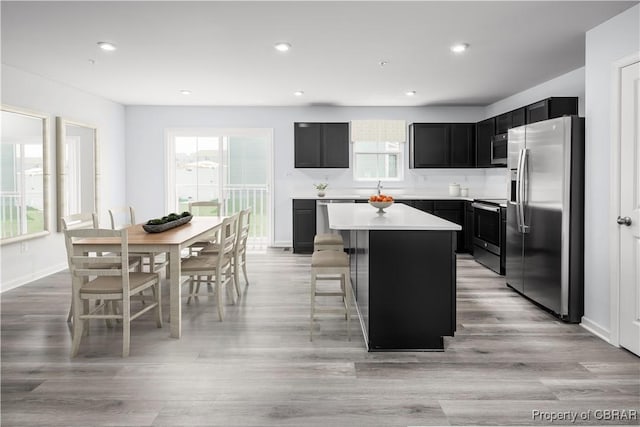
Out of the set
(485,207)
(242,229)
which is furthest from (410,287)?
(485,207)

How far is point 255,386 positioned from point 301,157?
213 inches

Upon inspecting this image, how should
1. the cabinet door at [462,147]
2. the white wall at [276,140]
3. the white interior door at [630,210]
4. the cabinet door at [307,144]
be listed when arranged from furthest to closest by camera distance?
the white wall at [276,140] < the cabinet door at [307,144] < the cabinet door at [462,147] < the white interior door at [630,210]

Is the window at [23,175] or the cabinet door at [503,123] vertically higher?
the cabinet door at [503,123]

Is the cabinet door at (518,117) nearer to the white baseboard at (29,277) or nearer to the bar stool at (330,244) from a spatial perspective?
the bar stool at (330,244)

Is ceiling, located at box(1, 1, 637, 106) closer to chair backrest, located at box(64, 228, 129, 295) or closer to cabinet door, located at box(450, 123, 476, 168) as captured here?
cabinet door, located at box(450, 123, 476, 168)

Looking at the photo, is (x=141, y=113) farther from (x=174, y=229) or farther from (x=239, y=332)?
(x=239, y=332)

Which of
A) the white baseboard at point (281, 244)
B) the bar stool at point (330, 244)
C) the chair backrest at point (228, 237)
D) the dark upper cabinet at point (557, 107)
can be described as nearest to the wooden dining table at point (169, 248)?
the chair backrest at point (228, 237)

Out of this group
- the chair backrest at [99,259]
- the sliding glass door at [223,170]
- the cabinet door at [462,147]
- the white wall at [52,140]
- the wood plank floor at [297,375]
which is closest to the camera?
the wood plank floor at [297,375]

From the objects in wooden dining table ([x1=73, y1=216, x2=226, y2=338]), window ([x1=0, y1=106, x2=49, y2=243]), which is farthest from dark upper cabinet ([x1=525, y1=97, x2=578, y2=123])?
window ([x1=0, y1=106, x2=49, y2=243])

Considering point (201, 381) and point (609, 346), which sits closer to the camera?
point (201, 381)

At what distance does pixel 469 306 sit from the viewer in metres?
4.33

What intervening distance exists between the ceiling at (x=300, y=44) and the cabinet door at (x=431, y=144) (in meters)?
1.04

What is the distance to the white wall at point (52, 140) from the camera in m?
5.06

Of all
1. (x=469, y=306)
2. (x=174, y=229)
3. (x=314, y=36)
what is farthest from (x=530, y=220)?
(x=174, y=229)
